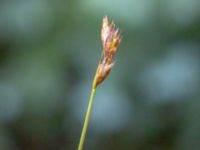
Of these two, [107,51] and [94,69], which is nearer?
[107,51]

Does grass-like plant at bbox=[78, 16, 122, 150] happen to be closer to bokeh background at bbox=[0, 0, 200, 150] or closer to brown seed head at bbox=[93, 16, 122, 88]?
brown seed head at bbox=[93, 16, 122, 88]

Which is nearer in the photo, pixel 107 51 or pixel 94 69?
pixel 107 51

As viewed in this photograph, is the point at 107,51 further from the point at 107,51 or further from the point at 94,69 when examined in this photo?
the point at 94,69

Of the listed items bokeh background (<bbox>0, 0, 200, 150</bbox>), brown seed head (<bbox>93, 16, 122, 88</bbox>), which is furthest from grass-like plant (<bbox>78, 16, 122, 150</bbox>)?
bokeh background (<bbox>0, 0, 200, 150</bbox>)

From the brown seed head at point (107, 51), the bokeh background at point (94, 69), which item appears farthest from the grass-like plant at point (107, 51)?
the bokeh background at point (94, 69)

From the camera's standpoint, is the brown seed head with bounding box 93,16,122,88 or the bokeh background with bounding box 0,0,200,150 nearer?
the brown seed head with bounding box 93,16,122,88

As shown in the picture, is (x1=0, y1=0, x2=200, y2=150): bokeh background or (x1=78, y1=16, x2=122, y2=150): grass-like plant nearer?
(x1=78, y1=16, x2=122, y2=150): grass-like plant

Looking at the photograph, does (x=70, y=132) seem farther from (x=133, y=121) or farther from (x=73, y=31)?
(x=73, y=31)

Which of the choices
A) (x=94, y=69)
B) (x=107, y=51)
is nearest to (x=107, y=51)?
(x=107, y=51)
